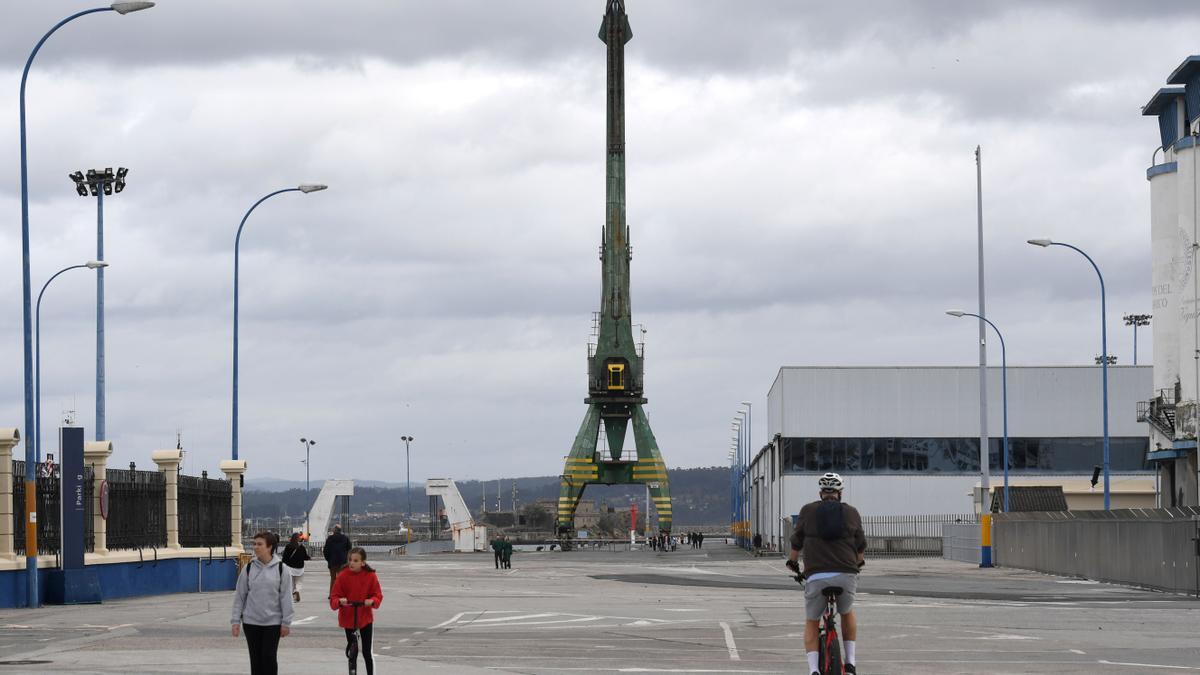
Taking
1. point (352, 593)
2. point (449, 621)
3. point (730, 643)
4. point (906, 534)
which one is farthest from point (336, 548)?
point (906, 534)

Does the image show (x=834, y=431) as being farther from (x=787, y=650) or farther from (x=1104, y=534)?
(x=787, y=650)

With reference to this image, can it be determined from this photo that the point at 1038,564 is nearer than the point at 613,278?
Yes

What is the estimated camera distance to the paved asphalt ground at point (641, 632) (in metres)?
17.6

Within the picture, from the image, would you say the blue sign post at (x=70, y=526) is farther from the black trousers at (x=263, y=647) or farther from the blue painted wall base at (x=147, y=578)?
the black trousers at (x=263, y=647)

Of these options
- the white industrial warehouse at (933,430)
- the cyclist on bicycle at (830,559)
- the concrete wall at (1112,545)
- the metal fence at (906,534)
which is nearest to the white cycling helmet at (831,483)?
the cyclist on bicycle at (830,559)

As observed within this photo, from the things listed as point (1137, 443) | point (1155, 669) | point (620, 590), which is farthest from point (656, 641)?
point (1137, 443)

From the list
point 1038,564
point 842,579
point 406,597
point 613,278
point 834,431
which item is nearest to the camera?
point 842,579

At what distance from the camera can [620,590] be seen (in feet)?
121

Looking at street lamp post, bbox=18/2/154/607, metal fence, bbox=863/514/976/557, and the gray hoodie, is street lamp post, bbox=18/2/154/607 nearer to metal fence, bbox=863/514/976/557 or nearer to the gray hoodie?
the gray hoodie

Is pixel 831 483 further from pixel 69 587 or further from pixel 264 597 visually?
pixel 69 587

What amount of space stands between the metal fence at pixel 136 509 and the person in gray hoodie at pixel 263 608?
66.4 ft

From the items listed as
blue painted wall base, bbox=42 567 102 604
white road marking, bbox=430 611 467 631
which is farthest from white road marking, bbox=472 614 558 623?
blue painted wall base, bbox=42 567 102 604

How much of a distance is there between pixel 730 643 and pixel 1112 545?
2222 centimetres

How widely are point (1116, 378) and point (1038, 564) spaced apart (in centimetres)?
4677
